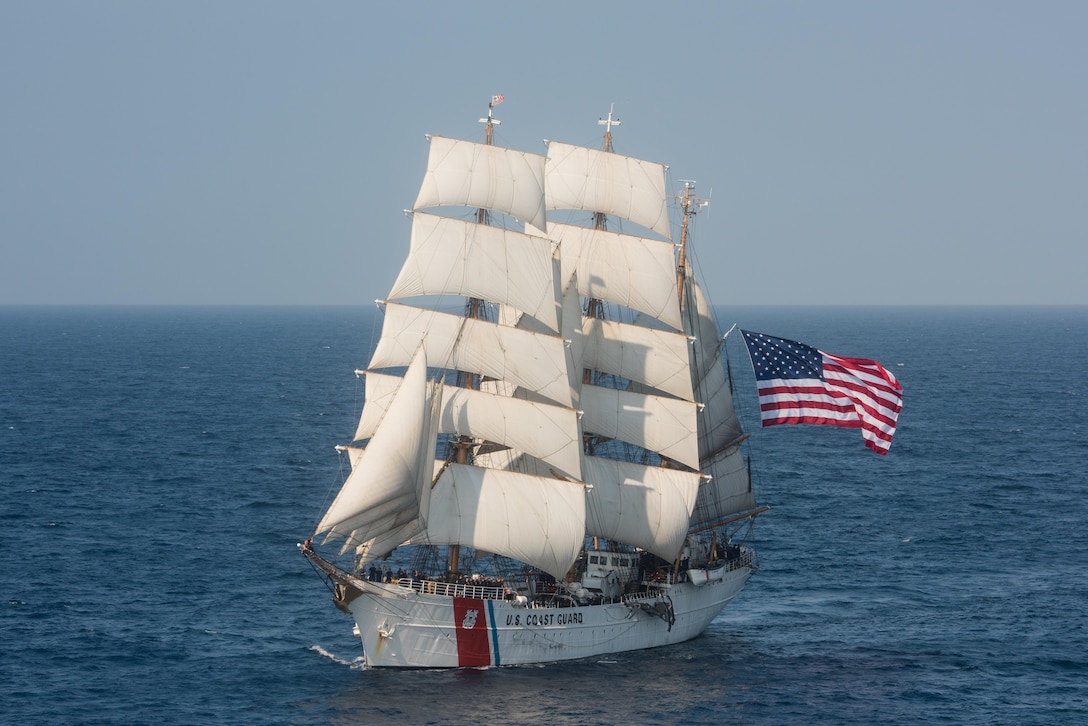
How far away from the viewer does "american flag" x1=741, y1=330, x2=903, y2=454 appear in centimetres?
6581

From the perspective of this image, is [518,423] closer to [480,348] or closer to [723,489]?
[480,348]

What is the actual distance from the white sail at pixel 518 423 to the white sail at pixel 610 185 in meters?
12.9

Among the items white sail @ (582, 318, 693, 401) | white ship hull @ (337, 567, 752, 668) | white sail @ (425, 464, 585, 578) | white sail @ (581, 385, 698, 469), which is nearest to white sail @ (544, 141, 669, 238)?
white sail @ (582, 318, 693, 401)

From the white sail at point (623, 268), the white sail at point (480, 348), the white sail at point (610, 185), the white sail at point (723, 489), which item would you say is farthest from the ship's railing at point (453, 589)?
the white sail at point (610, 185)

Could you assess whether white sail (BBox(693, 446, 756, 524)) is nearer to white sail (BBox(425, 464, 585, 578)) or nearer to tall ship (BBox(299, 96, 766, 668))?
tall ship (BBox(299, 96, 766, 668))

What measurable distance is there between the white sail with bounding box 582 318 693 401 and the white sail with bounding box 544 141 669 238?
5.76m

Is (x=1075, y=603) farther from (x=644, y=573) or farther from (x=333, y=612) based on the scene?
(x=333, y=612)

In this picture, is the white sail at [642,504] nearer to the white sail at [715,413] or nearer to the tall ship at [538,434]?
the tall ship at [538,434]

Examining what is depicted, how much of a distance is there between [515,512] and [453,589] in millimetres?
4893

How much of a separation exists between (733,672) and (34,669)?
32.3m

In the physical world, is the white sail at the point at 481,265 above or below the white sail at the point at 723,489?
above

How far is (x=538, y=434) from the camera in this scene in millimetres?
62844

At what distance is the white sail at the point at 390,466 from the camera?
5769cm

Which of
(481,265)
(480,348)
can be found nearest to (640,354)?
(480,348)
